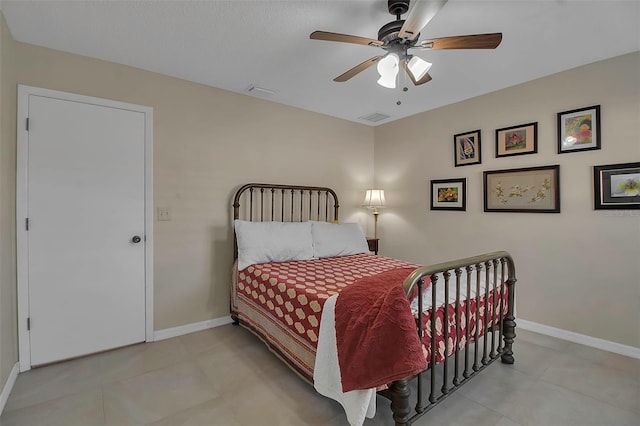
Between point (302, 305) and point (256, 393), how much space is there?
26.2 inches

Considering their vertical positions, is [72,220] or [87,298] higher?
[72,220]

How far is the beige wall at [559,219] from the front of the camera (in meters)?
2.50

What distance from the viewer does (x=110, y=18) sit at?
2.03 m

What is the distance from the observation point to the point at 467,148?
3504mm

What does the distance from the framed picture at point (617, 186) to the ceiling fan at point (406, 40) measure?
5.65 feet

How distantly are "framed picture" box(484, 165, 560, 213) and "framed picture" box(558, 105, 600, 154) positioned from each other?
22 cm

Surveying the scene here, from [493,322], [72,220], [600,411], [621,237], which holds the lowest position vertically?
[600,411]

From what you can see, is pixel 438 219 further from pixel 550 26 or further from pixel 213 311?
pixel 213 311

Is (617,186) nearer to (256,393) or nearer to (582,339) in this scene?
(582,339)

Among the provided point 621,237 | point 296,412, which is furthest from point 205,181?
point 621,237

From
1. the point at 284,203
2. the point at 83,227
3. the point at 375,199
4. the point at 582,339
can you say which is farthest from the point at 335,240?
the point at 582,339

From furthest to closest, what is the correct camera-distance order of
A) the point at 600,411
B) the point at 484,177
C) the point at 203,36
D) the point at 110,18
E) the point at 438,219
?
the point at 438,219, the point at 484,177, the point at 203,36, the point at 110,18, the point at 600,411

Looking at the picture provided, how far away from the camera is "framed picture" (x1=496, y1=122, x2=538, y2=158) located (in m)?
2.99

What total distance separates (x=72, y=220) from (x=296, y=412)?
2251 mm
